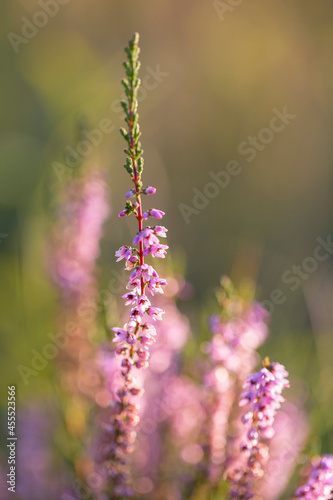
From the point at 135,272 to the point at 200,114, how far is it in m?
4.99

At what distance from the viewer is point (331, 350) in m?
2.74

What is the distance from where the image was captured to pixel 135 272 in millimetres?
1161

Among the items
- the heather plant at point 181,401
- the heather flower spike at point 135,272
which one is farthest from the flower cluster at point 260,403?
the heather flower spike at point 135,272

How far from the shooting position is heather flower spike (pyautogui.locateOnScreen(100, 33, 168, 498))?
1139mm

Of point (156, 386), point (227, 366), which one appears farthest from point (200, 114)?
point (227, 366)

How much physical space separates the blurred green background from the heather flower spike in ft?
6.61

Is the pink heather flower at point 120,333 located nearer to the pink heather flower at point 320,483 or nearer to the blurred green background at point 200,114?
the pink heather flower at point 320,483

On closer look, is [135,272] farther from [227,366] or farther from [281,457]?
[281,457]

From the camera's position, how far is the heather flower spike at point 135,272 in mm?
1139

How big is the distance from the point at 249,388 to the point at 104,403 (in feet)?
2.14

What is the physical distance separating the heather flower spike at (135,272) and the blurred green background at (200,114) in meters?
2.01

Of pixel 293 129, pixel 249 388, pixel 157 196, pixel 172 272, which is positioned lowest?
pixel 249 388

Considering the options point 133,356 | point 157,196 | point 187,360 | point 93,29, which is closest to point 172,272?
point 187,360

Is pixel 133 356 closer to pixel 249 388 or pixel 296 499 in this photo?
pixel 249 388
